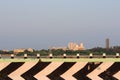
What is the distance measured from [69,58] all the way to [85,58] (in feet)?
5.36

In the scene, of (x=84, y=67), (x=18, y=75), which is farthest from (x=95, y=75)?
(x=18, y=75)

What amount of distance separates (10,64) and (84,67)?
7.54m

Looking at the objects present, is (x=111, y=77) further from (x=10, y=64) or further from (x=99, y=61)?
(x=10, y=64)

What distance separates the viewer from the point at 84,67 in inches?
1860

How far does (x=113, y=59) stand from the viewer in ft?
154

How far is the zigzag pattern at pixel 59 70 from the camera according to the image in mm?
46344

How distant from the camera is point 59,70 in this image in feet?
156

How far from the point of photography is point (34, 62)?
4622cm

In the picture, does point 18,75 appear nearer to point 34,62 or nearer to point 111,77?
point 34,62

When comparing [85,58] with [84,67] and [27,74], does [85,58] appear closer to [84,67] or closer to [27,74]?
[84,67]

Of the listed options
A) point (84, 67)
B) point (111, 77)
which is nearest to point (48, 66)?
point (84, 67)

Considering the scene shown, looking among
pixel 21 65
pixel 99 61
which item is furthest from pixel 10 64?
pixel 99 61

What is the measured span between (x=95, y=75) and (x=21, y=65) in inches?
299

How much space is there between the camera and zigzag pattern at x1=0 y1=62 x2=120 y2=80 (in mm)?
46344
